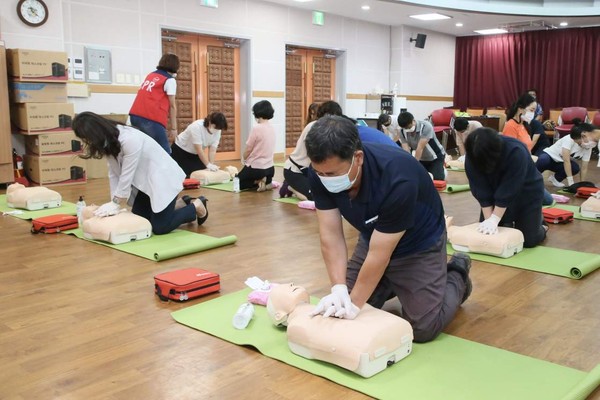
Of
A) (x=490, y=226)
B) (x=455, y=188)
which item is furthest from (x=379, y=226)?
(x=455, y=188)

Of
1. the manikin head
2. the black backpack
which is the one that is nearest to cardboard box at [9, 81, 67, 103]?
the manikin head

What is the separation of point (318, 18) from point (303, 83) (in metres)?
1.10

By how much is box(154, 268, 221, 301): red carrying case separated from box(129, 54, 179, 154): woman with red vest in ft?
8.17

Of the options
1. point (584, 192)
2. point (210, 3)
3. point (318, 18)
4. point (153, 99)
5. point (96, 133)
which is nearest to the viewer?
point (96, 133)

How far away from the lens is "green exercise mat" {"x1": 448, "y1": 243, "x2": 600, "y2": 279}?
2.88 meters

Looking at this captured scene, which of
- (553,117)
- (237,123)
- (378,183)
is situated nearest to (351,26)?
(237,123)

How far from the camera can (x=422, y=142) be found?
19.4ft

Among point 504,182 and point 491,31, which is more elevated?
point 491,31

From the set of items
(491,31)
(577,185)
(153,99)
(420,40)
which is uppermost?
(491,31)

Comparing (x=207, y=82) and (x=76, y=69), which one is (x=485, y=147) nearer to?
(x=76, y=69)

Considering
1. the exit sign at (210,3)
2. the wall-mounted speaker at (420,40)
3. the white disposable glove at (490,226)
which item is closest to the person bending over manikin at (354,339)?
the white disposable glove at (490,226)

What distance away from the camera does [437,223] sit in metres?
2.01

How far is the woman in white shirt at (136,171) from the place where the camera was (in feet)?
10.4

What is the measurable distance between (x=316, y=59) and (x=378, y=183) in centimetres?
836
